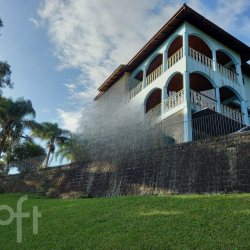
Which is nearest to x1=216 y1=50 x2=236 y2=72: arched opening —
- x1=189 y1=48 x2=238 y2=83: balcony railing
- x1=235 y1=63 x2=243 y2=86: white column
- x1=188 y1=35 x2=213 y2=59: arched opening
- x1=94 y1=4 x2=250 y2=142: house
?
x1=94 y1=4 x2=250 y2=142: house

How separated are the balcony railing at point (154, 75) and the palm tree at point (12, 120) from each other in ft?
28.7

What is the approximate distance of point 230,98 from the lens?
18656mm

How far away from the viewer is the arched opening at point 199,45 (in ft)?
58.7

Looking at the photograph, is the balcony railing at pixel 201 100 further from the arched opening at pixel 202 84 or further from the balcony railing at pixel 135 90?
the balcony railing at pixel 135 90

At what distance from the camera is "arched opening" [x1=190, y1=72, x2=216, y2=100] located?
56.2 feet

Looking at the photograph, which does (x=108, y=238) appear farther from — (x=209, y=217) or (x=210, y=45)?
(x=210, y=45)

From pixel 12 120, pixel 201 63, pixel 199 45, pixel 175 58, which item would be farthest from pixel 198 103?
pixel 12 120

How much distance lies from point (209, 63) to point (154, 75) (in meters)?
3.30

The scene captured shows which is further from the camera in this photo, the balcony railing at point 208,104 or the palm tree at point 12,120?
the palm tree at point 12,120

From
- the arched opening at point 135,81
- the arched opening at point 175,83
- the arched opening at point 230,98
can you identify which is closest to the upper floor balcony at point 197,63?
the arched opening at point 230,98

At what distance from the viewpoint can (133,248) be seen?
20.6 ft

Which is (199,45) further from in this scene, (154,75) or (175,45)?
(154,75)

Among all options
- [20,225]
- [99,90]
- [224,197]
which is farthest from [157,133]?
[99,90]

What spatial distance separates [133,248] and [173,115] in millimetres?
10094
